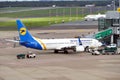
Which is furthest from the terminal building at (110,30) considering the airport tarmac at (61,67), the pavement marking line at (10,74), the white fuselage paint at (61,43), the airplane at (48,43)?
the pavement marking line at (10,74)

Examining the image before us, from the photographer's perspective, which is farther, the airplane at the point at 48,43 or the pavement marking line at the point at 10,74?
the airplane at the point at 48,43

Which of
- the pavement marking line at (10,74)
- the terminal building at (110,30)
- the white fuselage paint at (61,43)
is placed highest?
the terminal building at (110,30)

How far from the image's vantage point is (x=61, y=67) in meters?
67.9

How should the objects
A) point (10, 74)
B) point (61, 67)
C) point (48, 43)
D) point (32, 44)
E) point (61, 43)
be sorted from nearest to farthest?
point (10, 74) → point (61, 67) → point (32, 44) → point (48, 43) → point (61, 43)

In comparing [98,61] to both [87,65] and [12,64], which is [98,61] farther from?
[12,64]

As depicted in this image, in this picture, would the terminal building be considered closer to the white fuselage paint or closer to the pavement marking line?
the white fuselage paint

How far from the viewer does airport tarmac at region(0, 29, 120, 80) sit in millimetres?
59031

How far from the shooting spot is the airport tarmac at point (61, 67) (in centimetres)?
5903

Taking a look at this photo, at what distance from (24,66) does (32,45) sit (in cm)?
1758

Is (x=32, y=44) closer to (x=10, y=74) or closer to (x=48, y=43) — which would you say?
(x=48, y=43)

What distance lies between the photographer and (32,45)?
86875 mm

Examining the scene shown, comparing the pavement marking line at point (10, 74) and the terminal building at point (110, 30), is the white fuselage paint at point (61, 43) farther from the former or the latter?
the pavement marking line at point (10, 74)

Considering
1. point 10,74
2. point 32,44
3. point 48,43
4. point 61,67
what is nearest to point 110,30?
point 48,43

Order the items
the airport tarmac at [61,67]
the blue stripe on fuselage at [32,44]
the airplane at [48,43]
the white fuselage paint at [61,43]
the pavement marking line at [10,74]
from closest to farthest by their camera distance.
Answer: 1. the pavement marking line at [10,74]
2. the airport tarmac at [61,67]
3. the blue stripe on fuselage at [32,44]
4. the airplane at [48,43]
5. the white fuselage paint at [61,43]
